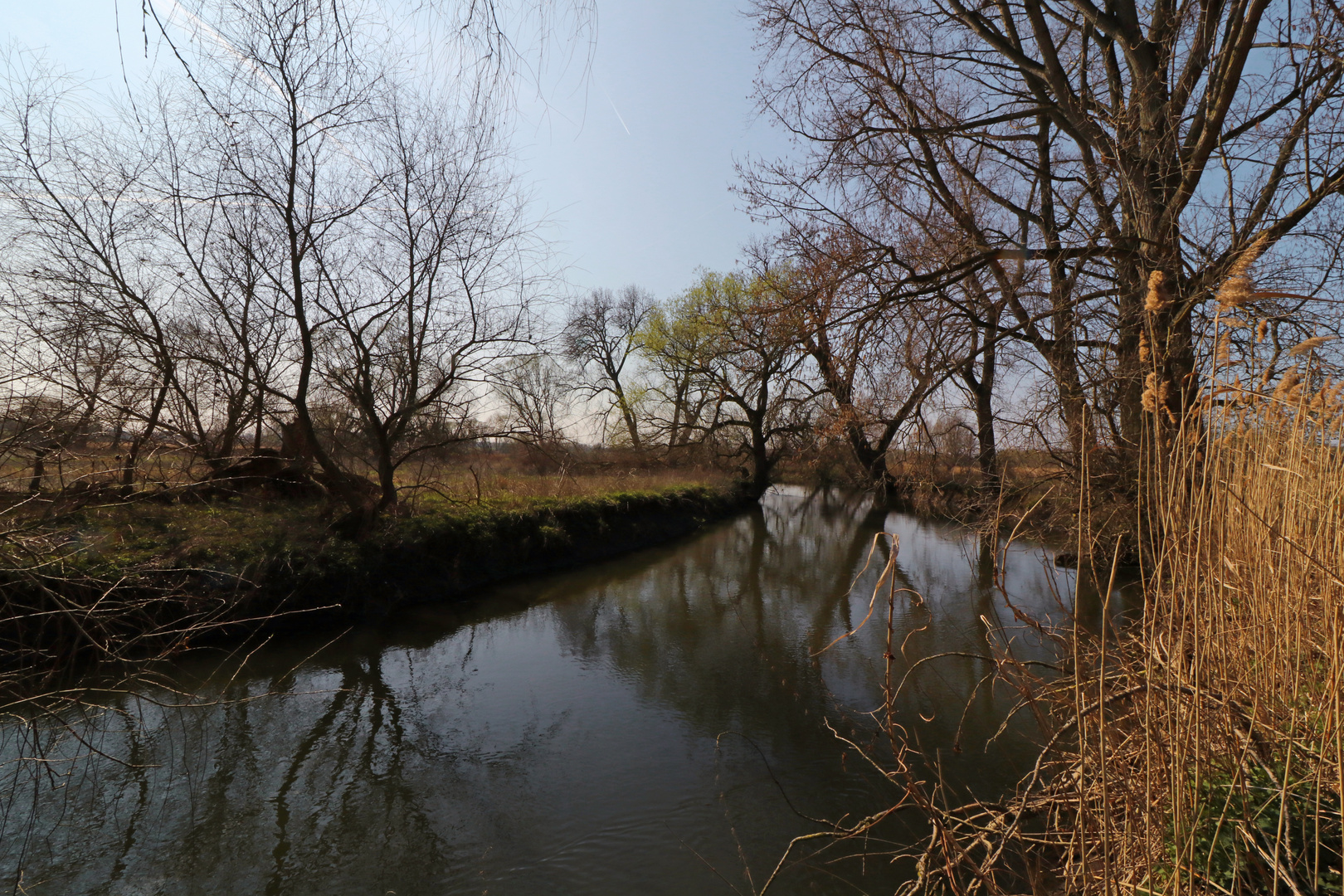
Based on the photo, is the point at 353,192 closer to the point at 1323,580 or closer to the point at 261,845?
the point at 261,845

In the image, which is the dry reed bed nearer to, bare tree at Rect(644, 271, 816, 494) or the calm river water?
the calm river water

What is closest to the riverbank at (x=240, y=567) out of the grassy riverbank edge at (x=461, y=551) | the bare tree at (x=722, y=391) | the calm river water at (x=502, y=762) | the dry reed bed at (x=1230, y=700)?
the grassy riverbank edge at (x=461, y=551)

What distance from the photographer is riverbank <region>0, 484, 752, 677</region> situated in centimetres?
455

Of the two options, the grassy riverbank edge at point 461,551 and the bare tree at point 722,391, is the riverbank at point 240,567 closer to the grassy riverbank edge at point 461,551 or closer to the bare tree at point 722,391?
the grassy riverbank edge at point 461,551

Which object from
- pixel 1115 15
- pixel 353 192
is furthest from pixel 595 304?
pixel 1115 15

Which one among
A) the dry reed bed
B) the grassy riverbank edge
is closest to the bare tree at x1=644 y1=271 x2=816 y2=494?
the grassy riverbank edge

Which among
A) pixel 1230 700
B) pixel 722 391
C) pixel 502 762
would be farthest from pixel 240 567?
pixel 722 391

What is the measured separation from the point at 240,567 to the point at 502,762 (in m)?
3.76

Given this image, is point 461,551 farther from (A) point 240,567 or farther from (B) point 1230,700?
(B) point 1230,700

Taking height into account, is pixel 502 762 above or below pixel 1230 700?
below

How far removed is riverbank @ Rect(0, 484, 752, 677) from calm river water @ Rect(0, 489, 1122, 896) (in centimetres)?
48

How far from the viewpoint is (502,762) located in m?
4.57

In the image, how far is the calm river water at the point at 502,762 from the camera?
339cm

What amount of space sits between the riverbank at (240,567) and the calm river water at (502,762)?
48cm
